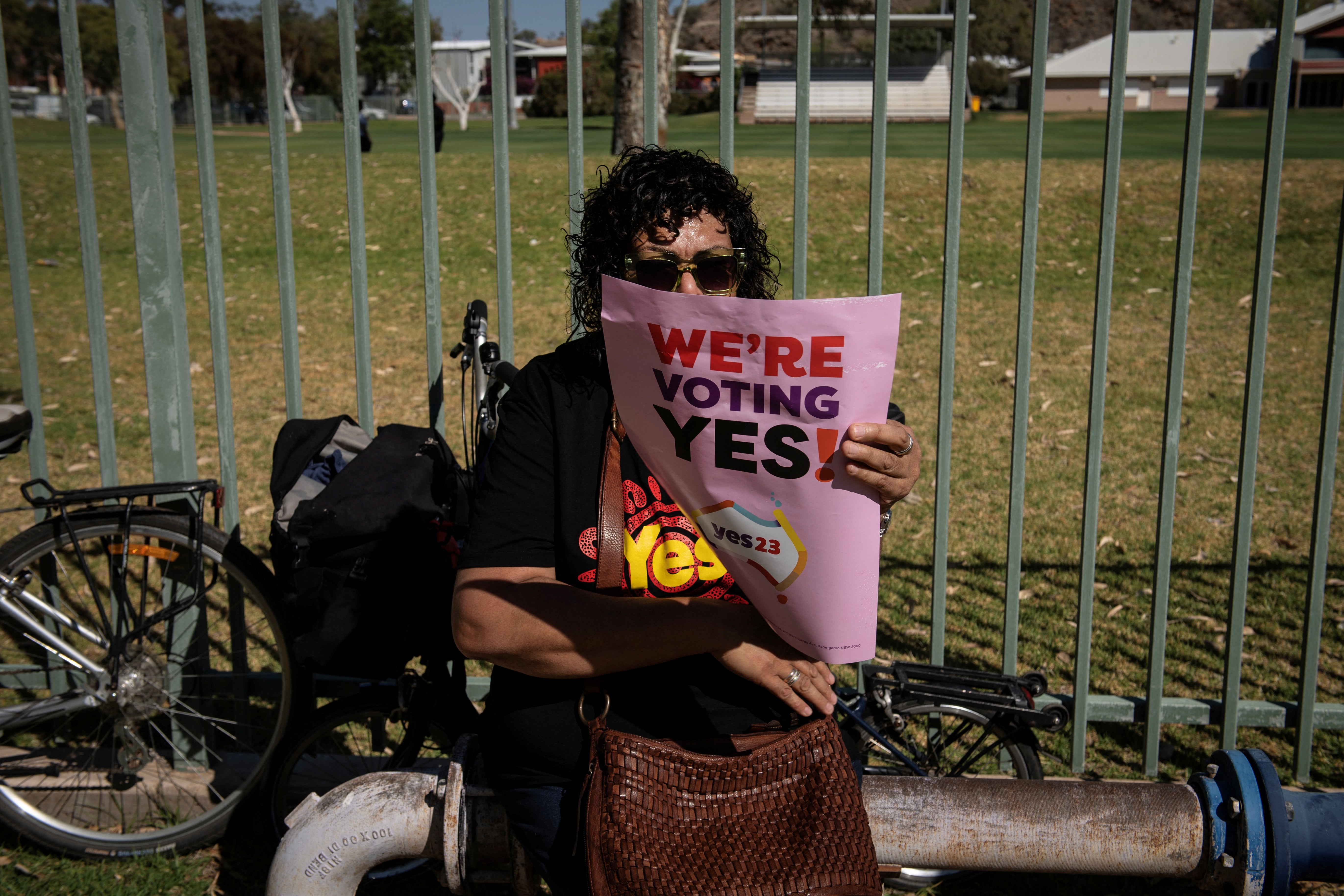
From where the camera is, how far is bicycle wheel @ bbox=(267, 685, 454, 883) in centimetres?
308

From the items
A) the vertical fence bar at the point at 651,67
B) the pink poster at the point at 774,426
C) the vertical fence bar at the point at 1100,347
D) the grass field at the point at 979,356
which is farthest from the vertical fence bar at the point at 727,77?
the pink poster at the point at 774,426

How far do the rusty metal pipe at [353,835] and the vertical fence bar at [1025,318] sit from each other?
181cm

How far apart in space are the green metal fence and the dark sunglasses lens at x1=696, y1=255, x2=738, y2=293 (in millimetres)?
835

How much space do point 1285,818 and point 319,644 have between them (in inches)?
90.2

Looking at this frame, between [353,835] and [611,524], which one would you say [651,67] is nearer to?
[611,524]

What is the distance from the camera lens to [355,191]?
3143 millimetres

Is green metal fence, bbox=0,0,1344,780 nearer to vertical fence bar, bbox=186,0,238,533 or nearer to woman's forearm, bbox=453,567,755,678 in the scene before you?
vertical fence bar, bbox=186,0,238,533

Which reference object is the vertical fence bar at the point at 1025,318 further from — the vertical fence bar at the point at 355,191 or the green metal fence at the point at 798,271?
the vertical fence bar at the point at 355,191

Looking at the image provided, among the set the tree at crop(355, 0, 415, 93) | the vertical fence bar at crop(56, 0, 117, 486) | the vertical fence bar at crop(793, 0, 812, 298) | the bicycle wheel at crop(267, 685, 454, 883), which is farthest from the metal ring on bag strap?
the tree at crop(355, 0, 415, 93)

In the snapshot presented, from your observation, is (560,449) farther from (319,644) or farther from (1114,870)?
(1114,870)

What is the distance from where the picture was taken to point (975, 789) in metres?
2.35

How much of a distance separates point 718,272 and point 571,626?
0.78 metres

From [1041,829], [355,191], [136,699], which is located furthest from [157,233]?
[1041,829]

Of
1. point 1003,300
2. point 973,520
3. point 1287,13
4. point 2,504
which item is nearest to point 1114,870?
point 1287,13
